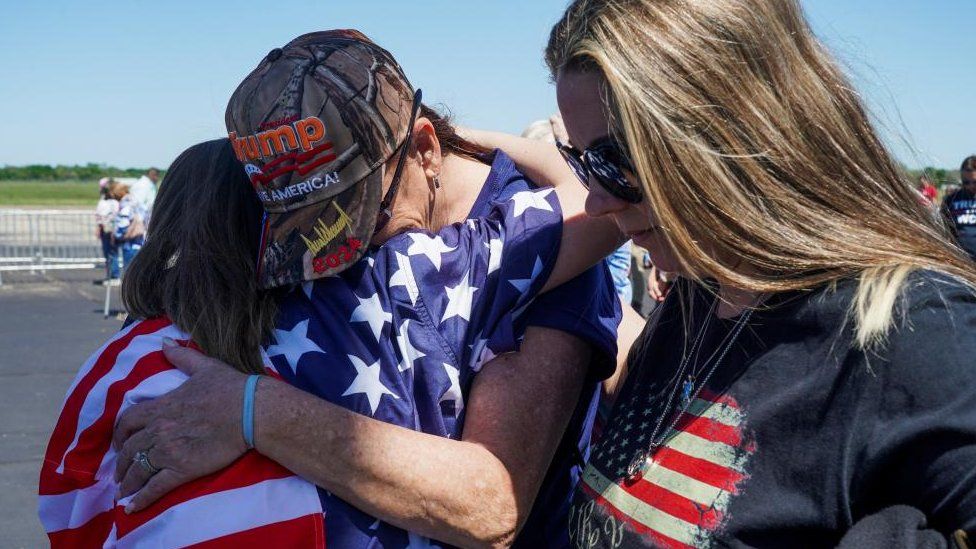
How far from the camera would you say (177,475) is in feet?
5.24

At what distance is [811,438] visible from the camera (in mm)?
1226

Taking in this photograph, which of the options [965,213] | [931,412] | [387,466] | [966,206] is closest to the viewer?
[931,412]

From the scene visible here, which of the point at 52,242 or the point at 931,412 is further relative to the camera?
the point at 52,242

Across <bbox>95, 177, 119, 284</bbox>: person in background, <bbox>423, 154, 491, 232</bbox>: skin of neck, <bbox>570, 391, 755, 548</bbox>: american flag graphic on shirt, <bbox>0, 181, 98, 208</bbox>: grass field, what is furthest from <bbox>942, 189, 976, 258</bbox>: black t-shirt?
<bbox>0, 181, 98, 208</bbox>: grass field

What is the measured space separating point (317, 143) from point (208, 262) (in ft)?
1.14

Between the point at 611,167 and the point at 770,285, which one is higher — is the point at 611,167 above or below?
above

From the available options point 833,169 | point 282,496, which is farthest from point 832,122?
point 282,496

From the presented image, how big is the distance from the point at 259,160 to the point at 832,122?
1.03 metres

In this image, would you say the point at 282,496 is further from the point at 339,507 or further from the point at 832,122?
the point at 832,122

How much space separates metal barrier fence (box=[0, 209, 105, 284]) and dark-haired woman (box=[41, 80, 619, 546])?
16.1 m

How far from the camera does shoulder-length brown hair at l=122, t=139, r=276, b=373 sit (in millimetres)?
1735

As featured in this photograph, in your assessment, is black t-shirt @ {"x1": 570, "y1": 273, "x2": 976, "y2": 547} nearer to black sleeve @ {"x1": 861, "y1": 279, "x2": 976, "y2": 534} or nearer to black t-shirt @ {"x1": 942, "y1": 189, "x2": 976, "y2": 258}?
black sleeve @ {"x1": 861, "y1": 279, "x2": 976, "y2": 534}

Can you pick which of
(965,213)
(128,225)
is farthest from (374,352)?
(128,225)

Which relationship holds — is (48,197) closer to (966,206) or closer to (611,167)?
(966,206)
